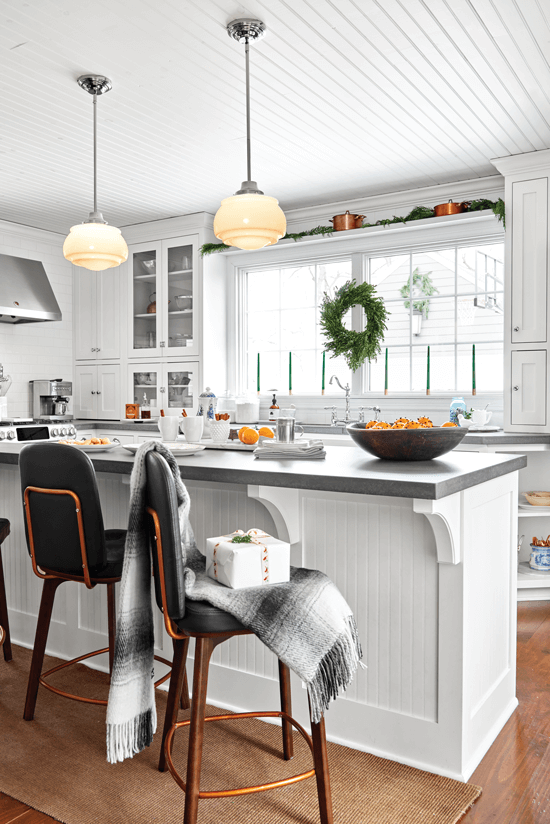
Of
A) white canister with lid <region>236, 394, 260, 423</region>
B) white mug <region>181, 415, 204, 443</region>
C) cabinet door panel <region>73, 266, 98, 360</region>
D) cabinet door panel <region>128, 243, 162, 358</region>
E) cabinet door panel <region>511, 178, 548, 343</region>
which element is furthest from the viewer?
cabinet door panel <region>73, 266, 98, 360</region>

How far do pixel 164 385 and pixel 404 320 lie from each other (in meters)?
2.01

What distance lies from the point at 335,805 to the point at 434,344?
11.2 ft

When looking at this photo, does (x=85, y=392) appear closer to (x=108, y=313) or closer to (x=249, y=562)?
(x=108, y=313)

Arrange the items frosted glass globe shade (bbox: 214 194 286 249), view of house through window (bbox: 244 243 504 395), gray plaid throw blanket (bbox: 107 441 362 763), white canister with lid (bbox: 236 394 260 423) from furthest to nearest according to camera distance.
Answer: white canister with lid (bbox: 236 394 260 423) < view of house through window (bbox: 244 243 504 395) < frosted glass globe shade (bbox: 214 194 286 249) < gray plaid throw blanket (bbox: 107 441 362 763)

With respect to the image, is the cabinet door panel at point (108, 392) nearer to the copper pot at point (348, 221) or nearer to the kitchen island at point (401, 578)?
the copper pot at point (348, 221)

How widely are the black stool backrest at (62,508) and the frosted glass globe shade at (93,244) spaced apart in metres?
1.08

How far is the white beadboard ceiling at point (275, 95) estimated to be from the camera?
2.57m

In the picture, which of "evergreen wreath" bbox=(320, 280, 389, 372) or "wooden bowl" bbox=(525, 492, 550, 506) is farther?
"evergreen wreath" bbox=(320, 280, 389, 372)

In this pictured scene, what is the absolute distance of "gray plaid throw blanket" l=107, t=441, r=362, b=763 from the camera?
4.95ft

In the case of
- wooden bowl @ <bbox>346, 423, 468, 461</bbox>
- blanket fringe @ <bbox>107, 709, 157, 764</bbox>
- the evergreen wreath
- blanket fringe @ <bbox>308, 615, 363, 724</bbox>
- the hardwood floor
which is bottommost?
the hardwood floor

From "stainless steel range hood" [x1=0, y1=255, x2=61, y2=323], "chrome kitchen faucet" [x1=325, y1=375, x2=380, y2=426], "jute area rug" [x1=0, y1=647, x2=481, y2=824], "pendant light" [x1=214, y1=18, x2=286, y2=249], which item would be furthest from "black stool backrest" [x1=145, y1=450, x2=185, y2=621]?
"stainless steel range hood" [x1=0, y1=255, x2=61, y2=323]

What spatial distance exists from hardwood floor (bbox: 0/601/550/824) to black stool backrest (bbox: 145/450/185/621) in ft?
2.42

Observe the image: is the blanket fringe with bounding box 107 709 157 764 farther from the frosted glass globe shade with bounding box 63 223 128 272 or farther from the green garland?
the green garland

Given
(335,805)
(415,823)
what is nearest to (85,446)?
(335,805)
